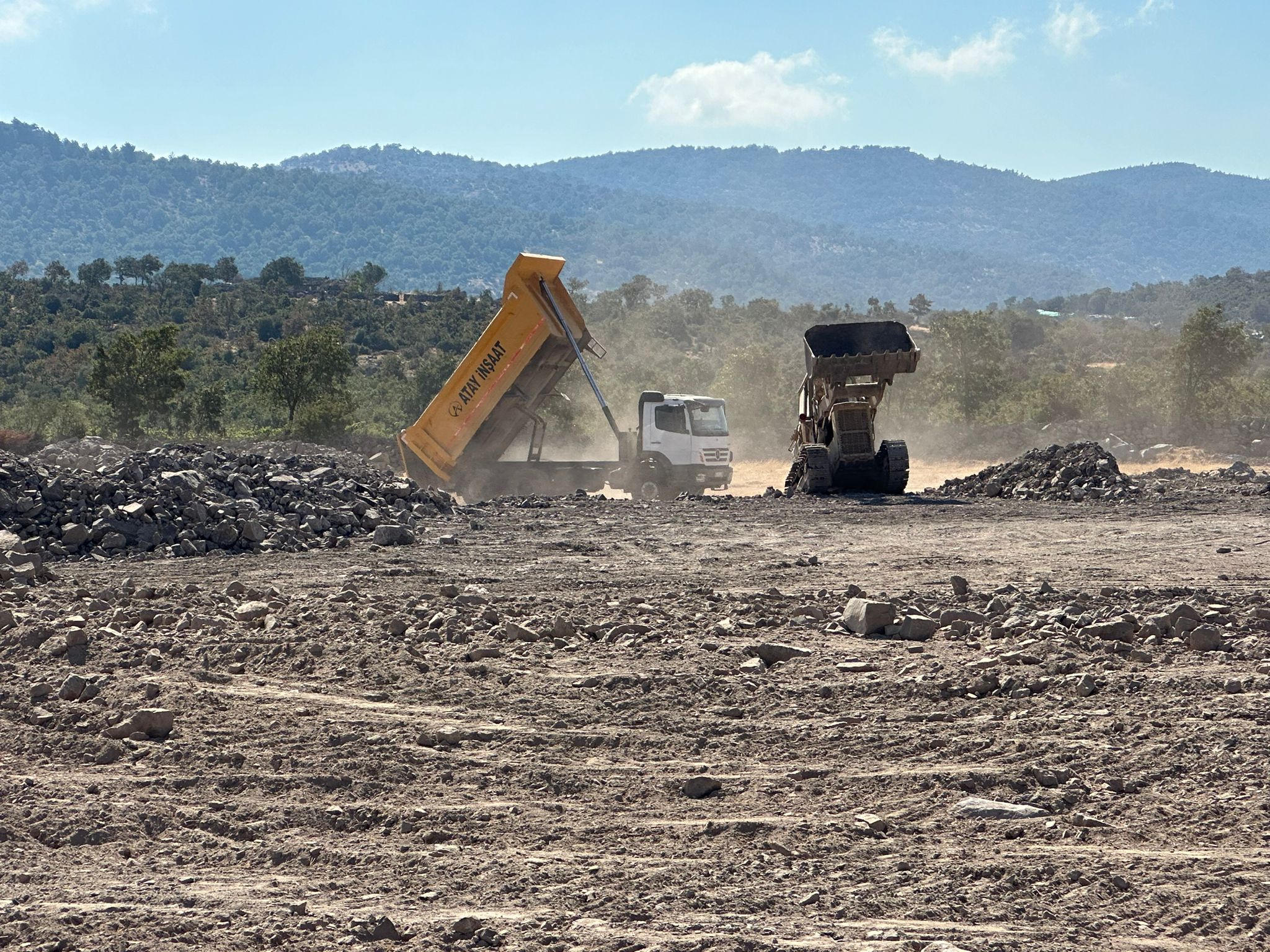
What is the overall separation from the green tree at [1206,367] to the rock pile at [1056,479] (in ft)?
50.1

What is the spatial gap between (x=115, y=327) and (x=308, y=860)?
6187 centimetres

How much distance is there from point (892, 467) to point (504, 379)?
6.81 metres

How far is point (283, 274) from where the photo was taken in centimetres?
8425

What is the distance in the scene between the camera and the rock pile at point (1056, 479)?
18078 millimetres

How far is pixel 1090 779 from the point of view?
5.31 metres

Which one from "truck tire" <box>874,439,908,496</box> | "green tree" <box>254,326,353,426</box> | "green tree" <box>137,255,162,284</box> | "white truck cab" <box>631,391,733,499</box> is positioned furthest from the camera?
"green tree" <box>137,255,162,284</box>

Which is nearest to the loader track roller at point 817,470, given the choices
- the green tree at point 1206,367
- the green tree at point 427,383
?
the green tree at point 1206,367

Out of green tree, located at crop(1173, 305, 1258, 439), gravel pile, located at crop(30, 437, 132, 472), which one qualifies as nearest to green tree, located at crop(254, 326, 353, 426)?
gravel pile, located at crop(30, 437, 132, 472)

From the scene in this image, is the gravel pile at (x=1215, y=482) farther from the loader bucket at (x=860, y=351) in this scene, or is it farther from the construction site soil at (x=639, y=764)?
the construction site soil at (x=639, y=764)

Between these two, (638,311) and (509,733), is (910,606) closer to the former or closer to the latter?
(509,733)

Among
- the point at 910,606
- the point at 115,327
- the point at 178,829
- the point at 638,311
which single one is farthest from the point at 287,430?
the point at 638,311

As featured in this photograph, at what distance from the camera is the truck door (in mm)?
21734

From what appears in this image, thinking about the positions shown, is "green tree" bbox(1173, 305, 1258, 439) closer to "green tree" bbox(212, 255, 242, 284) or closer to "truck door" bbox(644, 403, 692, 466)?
"truck door" bbox(644, 403, 692, 466)

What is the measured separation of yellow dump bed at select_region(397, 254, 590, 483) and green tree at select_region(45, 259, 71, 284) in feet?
206
